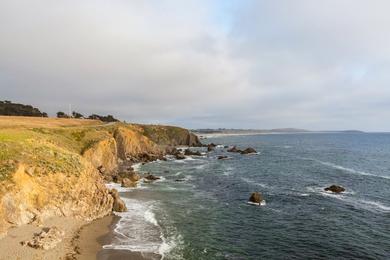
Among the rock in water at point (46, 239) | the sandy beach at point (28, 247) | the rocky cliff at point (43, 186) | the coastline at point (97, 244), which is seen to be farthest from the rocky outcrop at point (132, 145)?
the rock in water at point (46, 239)

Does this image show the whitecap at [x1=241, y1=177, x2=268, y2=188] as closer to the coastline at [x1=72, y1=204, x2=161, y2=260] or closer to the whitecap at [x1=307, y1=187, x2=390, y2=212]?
the whitecap at [x1=307, y1=187, x2=390, y2=212]

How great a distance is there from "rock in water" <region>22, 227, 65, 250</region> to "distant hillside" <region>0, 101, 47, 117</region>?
101 m

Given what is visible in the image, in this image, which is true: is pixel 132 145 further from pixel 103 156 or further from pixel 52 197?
pixel 52 197

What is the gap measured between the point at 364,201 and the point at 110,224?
38.0 m

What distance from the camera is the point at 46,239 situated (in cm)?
3294

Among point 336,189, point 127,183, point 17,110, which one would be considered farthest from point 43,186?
point 17,110

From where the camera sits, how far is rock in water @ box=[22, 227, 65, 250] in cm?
3203

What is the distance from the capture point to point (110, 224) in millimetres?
42156

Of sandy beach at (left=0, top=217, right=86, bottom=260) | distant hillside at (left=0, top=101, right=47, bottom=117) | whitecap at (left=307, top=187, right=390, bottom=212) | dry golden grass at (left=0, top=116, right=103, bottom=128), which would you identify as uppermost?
distant hillside at (left=0, top=101, right=47, bottom=117)

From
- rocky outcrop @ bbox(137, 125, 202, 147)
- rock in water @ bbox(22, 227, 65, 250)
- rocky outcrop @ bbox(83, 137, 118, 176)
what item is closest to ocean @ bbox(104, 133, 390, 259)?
rock in water @ bbox(22, 227, 65, 250)

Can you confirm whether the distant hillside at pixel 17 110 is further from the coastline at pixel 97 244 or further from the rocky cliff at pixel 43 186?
the coastline at pixel 97 244

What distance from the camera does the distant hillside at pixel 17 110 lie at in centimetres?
12601

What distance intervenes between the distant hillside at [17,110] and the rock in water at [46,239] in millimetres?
101473

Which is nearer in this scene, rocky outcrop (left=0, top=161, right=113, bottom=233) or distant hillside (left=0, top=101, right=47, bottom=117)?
rocky outcrop (left=0, top=161, right=113, bottom=233)
